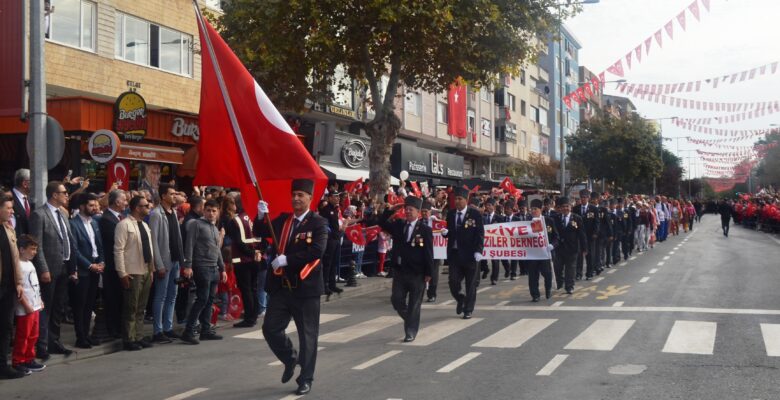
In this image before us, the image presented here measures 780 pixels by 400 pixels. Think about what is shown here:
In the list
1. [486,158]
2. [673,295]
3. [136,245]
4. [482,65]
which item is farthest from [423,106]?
[136,245]

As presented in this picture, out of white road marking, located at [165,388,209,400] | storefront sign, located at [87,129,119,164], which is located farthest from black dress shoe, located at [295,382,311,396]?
storefront sign, located at [87,129,119,164]

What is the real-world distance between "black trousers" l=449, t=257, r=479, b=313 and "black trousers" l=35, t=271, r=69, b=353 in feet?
17.7

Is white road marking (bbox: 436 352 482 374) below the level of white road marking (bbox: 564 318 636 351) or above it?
below

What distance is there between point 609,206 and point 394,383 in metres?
15.6

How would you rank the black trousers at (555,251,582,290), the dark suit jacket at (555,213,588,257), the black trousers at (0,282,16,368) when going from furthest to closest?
1. the dark suit jacket at (555,213,588,257)
2. the black trousers at (555,251,582,290)
3. the black trousers at (0,282,16,368)

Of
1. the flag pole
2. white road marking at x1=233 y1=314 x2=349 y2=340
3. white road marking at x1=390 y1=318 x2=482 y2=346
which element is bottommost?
white road marking at x1=233 y1=314 x2=349 y2=340

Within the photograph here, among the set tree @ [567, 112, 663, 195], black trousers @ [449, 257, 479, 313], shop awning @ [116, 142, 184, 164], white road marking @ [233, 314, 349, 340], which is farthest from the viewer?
tree @ [567, 112, 663, 195]

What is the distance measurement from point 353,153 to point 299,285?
26440 mm

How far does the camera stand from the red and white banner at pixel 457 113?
44.0 metres

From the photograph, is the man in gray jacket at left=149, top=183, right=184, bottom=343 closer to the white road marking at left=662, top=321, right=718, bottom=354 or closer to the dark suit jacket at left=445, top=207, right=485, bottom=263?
the dark suit jacket at left=445, top=207, right=485, bottom=263

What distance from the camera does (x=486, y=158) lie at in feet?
176

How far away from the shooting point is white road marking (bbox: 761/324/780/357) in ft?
28.0

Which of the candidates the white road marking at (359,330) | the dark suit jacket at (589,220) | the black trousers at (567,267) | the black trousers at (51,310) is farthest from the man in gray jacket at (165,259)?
the dark suit jacket at (589,220)

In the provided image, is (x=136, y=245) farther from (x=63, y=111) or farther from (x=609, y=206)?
(x=609, y=206)
